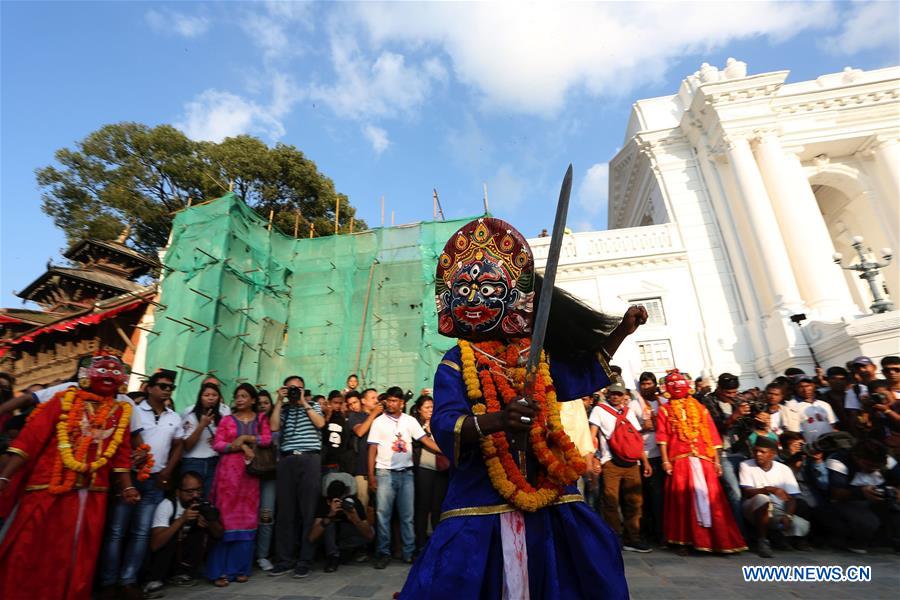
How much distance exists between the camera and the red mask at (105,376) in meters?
3.88

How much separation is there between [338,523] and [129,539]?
1.97 metres

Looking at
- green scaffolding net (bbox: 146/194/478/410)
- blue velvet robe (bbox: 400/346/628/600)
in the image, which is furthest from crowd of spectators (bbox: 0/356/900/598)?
green scaffolding net (bbox: 146/194/478/410)

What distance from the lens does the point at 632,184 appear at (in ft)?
73.2

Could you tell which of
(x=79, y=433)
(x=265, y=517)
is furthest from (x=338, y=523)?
(x=79, y=433)

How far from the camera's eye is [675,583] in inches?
148

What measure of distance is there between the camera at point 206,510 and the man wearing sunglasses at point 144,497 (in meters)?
0.35

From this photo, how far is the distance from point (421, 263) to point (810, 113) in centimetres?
1675

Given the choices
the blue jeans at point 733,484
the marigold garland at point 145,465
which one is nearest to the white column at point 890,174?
the blue jeans at point 733,484

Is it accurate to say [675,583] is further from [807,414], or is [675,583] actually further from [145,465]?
[145,465]

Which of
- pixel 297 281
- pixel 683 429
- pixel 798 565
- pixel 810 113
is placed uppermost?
pixel 810 113

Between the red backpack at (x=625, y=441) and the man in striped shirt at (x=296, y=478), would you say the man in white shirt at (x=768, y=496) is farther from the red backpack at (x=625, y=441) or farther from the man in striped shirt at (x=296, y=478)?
the man in striped shirt at (x=296, y=478)

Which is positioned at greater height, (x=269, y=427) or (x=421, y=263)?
(x=421, y=263)

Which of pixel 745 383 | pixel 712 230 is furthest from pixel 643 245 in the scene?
pixel 745 383

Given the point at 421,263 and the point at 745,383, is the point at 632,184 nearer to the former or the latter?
the point at 745,383
